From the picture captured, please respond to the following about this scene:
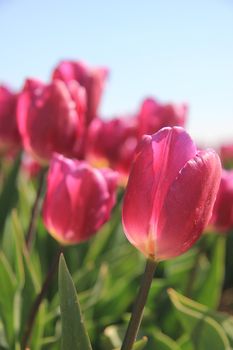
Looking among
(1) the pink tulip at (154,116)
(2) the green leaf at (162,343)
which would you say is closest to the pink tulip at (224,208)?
(1) the pink tulip at (154,116)

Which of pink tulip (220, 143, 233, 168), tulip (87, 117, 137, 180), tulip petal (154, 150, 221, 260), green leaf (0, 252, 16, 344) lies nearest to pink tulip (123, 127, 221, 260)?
Result: tulip petal (154, 150, 221, 260)

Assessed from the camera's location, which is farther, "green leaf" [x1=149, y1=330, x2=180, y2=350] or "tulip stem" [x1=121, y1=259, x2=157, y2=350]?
"green leaf" [x1=149, y1=330, x2=180, y2=350]

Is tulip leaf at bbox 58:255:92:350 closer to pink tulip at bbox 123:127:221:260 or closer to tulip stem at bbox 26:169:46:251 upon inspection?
pink tulip at bbox 123:127:221:260

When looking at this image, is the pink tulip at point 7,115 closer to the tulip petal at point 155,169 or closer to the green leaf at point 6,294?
the green leaf at point 6,294

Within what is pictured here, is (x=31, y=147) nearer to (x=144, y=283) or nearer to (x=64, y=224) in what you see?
(x=64, y=224)

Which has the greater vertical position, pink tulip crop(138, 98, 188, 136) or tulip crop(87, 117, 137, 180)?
pink tulip crop(138, 98, 188, 136)

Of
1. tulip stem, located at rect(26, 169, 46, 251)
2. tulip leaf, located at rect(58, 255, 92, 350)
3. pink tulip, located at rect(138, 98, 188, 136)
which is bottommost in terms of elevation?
tulip stem, located at rect(26, 169, 46, 251)

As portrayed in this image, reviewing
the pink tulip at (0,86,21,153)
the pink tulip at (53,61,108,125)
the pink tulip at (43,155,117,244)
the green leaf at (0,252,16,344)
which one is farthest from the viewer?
the pink tulip at (0,86,21,153)
